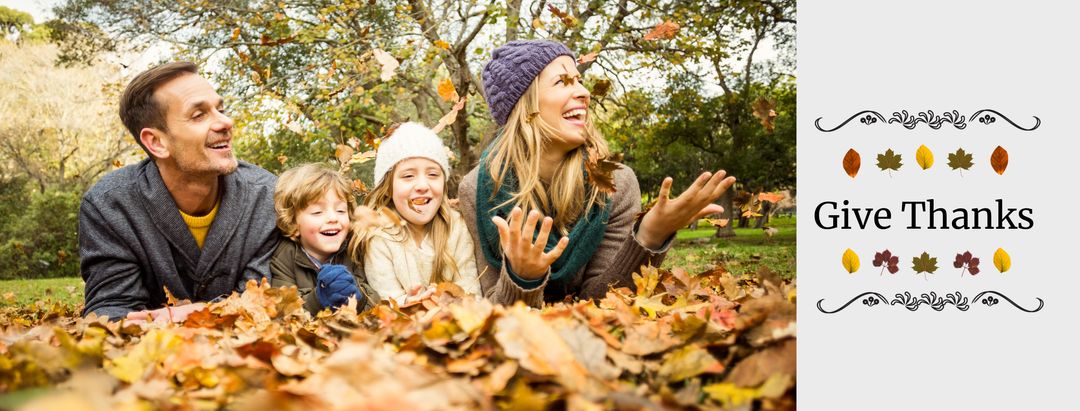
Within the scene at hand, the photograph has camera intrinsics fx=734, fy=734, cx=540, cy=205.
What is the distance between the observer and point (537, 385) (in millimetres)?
896

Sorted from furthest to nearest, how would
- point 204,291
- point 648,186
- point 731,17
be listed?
point 648,186, point 731,17, point 204,291

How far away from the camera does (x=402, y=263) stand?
9.11 ft

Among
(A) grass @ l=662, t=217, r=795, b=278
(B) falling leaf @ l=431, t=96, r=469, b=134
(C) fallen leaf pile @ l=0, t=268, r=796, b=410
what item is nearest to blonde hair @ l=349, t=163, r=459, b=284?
(B) falling leaf @ l=431, t=96, r=469, b=134

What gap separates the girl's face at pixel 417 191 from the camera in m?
2.82

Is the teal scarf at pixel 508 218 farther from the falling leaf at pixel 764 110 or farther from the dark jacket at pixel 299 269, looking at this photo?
the falling leaf at pixel 764 110

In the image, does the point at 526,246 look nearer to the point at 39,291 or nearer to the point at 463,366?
the point at 463,366
